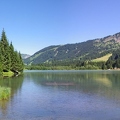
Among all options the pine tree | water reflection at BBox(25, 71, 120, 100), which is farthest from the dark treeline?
water reflection at BBox(25, 71, 120, 100)

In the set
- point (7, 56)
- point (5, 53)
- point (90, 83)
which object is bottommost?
point (90, 83)

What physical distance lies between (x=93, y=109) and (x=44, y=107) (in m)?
6.25

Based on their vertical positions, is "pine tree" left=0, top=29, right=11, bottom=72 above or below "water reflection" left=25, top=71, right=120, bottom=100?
above

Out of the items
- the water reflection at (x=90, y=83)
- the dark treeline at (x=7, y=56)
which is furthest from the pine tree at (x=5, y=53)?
the water reflection at (x=90, y=83)

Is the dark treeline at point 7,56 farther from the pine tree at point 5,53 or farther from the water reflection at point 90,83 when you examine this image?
the water reflection at point 90,83

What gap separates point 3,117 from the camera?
85.4 ft

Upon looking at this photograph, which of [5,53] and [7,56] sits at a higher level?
[5,53]

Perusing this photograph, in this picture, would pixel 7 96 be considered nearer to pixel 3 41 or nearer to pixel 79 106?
pixel 79 106

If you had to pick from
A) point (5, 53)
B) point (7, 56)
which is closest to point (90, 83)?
point (7, 56)

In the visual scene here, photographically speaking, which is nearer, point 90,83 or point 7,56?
point 90,83

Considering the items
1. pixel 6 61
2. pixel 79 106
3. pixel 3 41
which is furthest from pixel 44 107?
pixel 3 41

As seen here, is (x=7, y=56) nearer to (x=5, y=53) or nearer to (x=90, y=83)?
(x=5, y=53)

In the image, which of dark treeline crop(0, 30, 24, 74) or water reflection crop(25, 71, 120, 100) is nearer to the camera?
water reflection crop(25, 71, 120, 100)

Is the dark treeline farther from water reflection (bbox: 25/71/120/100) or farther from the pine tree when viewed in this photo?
water reflection (bbox: 25/71/120/100)
